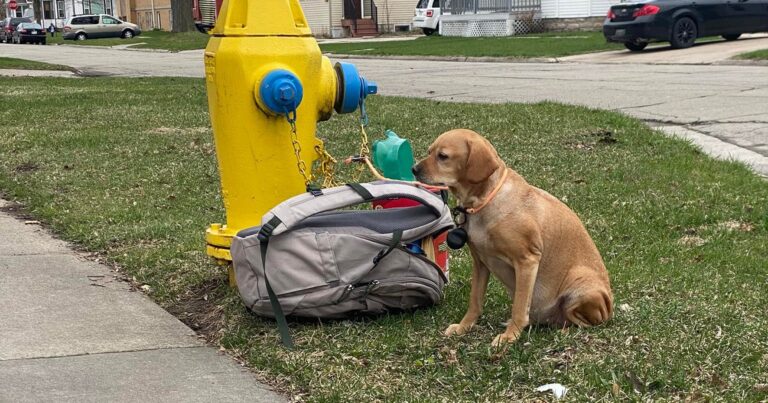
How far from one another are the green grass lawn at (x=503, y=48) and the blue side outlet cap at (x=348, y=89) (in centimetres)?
1792

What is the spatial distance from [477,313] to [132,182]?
4443 millimetres

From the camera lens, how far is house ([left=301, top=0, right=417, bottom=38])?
46438mm

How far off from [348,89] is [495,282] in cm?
126

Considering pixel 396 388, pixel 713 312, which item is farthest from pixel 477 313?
pixel 713 312

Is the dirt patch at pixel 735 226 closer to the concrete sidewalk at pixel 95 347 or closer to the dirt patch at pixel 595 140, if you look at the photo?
the dirt patch at pixel 595 140

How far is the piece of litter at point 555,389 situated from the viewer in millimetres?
3408

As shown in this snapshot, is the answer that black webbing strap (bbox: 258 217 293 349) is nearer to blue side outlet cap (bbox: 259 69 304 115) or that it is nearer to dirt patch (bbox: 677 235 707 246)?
blue side outlet cap (bbox: 259 69 304 115)

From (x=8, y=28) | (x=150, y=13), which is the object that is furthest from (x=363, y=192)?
(x=150, y=13)

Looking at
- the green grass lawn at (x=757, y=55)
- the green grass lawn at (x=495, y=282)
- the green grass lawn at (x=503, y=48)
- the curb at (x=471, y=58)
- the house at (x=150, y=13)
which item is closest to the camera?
the green grass lawn at (x=495, y=282)

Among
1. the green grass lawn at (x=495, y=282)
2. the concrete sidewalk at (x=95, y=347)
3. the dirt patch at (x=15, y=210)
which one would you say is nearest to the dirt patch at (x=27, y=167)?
the green grass lawn at (x=495, y=282)

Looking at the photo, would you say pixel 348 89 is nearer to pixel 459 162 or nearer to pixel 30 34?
pixel 459 162

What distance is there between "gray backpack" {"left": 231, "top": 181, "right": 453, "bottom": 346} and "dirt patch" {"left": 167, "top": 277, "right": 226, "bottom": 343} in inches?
10.4

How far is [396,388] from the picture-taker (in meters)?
3.59

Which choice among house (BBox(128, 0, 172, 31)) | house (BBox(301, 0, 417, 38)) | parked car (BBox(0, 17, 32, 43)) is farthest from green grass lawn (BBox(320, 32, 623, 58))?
house (BBox(128, 0, 172, 31))
